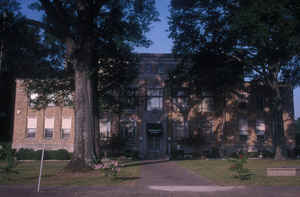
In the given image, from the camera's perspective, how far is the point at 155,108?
37.9 m

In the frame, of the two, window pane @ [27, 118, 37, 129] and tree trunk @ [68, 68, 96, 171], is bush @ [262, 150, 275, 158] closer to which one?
tree trunk @ [68, 68, 96, 171]

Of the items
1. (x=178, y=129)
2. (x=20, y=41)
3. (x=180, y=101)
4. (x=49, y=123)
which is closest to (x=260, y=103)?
(x=180, y=101)

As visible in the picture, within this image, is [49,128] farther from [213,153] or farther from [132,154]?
[213,153]

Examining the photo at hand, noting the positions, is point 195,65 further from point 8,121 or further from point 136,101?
point 8,121

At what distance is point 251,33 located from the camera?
2023cm

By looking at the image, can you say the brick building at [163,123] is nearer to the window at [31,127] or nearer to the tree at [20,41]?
the window at [31,127]

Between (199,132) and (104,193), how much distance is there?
92.6 feet

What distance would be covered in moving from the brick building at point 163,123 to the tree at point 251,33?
10301 millimetres

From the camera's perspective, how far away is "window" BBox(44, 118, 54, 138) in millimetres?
37938

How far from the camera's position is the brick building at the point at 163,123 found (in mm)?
37188

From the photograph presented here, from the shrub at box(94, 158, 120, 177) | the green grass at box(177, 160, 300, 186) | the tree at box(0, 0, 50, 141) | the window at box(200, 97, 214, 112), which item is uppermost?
the tree at box(0, 0, 50, 141)

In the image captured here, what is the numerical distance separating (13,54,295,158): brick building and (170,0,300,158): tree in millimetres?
10301

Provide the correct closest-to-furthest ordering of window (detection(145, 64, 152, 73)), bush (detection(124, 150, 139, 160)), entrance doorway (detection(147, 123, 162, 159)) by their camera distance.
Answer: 1. bush (detection(124, 150, 139, 160))
2. entrance doorway (detection(147, 123, 162, 159))
3. window (detection(145, 64, 152, 73))

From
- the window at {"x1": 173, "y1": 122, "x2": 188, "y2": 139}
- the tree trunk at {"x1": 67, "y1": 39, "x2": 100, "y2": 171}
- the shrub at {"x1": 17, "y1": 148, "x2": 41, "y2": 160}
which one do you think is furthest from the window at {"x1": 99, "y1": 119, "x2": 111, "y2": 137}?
the tree trunk at {"x1": 67, "y1": 39, "x2": 100, "y2": 171}
